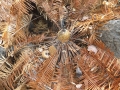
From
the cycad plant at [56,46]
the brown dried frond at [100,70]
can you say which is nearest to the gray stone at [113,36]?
the cycad plant at [56,46]

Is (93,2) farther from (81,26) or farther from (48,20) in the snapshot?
(48,20)

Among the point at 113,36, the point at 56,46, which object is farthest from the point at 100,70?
the point at 56,46

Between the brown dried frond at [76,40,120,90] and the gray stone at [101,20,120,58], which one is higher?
the gray stone at [101,20,120,58]

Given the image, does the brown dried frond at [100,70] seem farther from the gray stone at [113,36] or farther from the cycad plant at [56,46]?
the gray stone at [113,36]

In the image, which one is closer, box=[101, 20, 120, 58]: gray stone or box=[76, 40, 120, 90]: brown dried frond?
box=[76, 40, 120, 90]: brown dried frond

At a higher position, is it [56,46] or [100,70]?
[56,46]

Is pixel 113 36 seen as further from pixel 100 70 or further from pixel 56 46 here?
pixel 56 46

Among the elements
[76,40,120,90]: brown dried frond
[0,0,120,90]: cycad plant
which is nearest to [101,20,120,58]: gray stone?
[0,0,120,90]: cycad plant

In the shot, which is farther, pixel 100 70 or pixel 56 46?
pixel 56 46

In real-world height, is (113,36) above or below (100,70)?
above

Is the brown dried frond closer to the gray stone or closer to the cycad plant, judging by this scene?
the cycad plant
